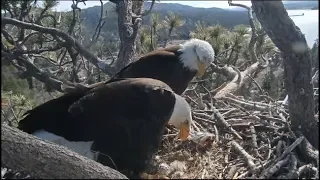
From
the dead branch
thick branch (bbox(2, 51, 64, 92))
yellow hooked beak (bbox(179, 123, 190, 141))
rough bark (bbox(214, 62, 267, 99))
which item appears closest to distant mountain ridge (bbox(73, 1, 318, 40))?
rough bark (bbox(214, 62, 267, 99))

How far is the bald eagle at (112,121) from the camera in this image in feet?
9.25

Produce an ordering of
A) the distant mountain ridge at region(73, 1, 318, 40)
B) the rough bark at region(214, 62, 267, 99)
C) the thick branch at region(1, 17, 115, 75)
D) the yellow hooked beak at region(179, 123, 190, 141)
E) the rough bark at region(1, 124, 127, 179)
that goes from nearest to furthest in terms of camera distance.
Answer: the rough bark at region(1, 124, 127, 179)
the yellow hooked beak at region(179, 123, 190, 141)
the thick branch at region(1, 17, 115, 75)
the rough bark at region(214, 62, 267, 99)
the distant mountain ridge at region(73, 1, 318, 40)

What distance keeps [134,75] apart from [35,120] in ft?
2.72

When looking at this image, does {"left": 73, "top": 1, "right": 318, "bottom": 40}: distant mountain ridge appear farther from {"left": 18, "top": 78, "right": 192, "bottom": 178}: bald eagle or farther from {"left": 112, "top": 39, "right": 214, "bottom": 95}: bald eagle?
{"left": 18, "top": 78, "right": 192, "bottom": 178}: bald eagle

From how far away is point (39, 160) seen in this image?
1.85m

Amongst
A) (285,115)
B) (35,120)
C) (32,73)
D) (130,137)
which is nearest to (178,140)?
(130,137)

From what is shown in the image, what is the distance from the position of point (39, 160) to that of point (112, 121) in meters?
1.02

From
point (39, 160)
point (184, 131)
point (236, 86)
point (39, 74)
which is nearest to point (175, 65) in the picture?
point (184, 131)

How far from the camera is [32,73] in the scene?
3.71 m

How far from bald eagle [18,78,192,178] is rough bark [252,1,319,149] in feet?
2.40

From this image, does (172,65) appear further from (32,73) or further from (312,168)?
(312,168)

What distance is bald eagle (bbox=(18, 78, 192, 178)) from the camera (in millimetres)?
2818

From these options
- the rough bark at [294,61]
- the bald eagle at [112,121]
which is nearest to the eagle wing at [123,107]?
the bald eagle at [112,121]

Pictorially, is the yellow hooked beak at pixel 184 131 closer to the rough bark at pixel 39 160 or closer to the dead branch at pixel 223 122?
the dead branch at pixel 223 122
